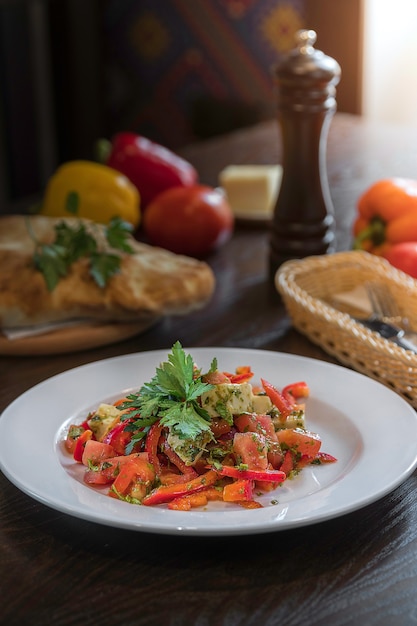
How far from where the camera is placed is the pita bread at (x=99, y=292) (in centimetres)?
152

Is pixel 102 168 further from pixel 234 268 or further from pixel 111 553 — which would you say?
pixel 111 553

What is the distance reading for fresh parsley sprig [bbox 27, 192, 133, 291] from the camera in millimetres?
1548

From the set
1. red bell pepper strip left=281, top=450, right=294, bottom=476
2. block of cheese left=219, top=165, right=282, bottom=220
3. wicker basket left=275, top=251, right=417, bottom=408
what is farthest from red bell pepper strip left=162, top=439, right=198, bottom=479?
block of cheese left=219, top=165, right=282, bottom=220

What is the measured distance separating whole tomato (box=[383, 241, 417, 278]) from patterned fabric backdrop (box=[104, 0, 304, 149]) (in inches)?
127

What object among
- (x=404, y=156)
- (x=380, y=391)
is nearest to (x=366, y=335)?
(x=380, y=391)

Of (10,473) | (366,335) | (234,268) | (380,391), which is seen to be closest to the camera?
(10,473)

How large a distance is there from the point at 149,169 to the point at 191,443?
1347mm

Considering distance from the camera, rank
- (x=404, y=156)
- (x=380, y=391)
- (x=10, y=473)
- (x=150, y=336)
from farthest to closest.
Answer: (x=404, y=156), (x=150, y=336), (x=380, y=391), (x=10, y=473)

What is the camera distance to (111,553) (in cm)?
97

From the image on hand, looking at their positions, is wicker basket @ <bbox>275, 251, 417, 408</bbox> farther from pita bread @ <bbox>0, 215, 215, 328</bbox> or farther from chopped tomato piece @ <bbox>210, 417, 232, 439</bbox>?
chopped tomato piece @ <bbox>210, 417, 232, 439</bbox>

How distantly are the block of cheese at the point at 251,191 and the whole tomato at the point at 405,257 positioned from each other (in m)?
0.52

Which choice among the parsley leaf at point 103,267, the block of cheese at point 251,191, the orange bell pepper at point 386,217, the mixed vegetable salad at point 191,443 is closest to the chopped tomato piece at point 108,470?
the mixed vegetable salad at point 191,443

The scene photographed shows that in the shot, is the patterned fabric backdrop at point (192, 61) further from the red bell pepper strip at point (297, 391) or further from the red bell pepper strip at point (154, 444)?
the red bell pepper strip at point (154, 444)

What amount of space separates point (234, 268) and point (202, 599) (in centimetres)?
112
